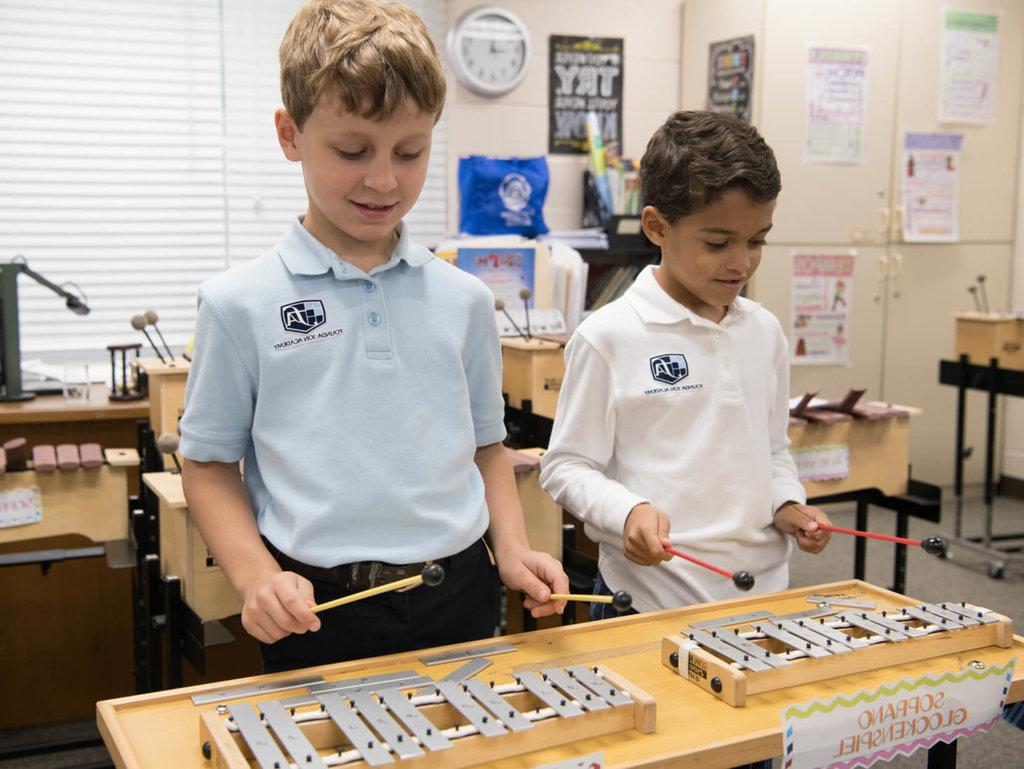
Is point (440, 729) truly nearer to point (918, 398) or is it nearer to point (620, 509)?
point (620, 509)

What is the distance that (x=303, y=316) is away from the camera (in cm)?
134

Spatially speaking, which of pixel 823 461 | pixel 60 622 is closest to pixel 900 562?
pixel 823 461

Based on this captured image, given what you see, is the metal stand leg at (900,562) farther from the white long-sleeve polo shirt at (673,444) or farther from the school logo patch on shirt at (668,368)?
the school logo patch on shirt at (668,368)

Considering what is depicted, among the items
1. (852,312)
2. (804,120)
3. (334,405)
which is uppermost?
(804,120)

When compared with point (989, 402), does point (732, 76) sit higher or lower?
higher

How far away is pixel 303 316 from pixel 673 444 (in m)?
0.66

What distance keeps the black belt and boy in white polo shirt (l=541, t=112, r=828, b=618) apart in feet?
1.30

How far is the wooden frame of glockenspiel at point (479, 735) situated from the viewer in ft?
3.40

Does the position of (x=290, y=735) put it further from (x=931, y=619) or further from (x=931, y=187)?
(x=931, y=187)

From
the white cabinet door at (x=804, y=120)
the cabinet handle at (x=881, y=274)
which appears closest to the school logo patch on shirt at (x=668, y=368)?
the white cabinet door at (x=804, y=120)

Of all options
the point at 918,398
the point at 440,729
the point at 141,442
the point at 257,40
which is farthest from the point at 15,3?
the point at 918,398

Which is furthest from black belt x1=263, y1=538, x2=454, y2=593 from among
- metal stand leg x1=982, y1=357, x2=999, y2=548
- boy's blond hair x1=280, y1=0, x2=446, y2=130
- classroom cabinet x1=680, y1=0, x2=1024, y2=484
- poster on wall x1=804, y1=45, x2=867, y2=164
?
poster on wall x1=804, y1=45, x2=867, y2=164

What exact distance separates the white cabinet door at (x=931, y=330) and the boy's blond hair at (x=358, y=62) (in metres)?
4.40

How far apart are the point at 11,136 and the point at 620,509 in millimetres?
3499
